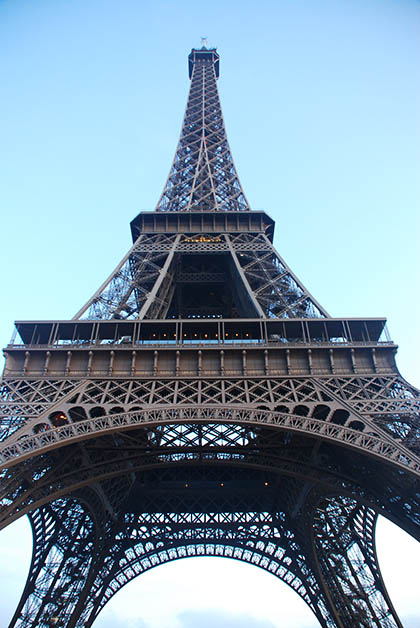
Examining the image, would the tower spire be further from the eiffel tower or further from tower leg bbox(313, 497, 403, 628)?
tower leg bbox(313, 497, 403, 628)

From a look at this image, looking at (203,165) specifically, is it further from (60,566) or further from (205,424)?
(60,566)

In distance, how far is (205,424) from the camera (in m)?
18.7

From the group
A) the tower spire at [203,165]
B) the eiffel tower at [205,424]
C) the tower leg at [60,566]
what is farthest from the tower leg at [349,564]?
the tower spire at [203,165]

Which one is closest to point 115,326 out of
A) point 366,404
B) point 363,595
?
point 366,404

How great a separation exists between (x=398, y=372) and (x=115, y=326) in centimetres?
1245

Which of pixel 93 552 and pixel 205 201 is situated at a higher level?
pixel 205 201

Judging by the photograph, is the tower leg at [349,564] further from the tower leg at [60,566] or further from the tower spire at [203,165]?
the tower spire at [203,165]

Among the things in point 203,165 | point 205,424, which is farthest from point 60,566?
point 203,165

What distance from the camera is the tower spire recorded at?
118ft

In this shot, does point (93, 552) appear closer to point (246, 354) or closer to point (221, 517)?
point (221, 517)

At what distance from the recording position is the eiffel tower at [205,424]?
678 inches

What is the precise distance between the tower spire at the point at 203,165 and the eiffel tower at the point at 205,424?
10.4 inches

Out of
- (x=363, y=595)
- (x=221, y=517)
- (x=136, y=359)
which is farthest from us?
(x=221, y=517)

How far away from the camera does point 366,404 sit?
17.6 m
